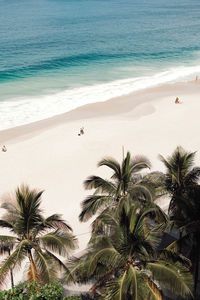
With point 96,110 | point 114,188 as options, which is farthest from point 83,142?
point 114,188

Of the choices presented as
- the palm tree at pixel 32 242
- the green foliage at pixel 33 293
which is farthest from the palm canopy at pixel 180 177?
the green foliage at pixel 33 293

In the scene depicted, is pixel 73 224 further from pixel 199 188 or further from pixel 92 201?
pixel 199 188

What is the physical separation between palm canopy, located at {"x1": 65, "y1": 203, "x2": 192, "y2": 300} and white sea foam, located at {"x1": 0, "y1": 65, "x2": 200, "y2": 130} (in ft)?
85.0

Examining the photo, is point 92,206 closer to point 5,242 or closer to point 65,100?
point 5,242

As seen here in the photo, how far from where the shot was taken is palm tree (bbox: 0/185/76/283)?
9828 mm

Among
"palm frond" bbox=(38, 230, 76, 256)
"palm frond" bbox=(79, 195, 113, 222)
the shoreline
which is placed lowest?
"palm frond" bbox=(38, 230, 76, 256)

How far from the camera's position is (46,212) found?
18625 mm

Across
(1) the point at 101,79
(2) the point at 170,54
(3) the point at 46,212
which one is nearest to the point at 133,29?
(2) the point at 170,54

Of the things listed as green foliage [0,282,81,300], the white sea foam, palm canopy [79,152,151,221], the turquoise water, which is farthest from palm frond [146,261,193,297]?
the turquoise water

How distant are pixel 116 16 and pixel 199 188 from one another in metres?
135

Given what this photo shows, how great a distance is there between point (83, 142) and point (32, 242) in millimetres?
18219

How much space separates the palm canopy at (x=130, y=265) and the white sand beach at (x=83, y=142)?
6.36 m

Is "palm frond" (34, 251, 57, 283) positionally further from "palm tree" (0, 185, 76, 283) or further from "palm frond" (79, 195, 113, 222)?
"palm frond" (79, 195, 113, 222)

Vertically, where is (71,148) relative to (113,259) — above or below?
above
